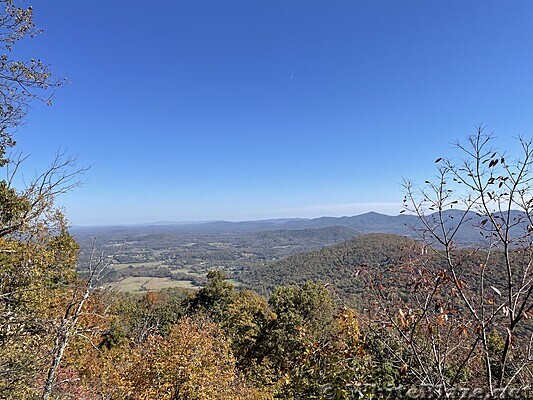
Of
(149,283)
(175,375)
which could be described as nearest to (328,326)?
(175,375)

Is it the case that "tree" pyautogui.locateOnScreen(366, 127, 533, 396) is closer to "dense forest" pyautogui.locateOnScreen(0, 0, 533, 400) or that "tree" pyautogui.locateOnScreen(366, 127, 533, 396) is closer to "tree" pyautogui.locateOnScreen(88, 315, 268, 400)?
"dense forest" pyautogui.locateOnScreen(0, 0, 533, 400)

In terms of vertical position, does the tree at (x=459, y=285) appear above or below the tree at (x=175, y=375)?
above

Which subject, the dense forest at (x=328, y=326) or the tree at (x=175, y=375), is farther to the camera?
the tree at (x=175, y=375)

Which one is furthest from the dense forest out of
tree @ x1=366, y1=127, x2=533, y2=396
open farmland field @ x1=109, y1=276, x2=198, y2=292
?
open farmland field @ x1=109, y1=276, x2=198, y2=292

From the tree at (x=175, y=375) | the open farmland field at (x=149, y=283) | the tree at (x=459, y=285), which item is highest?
the tree at (x=459, y=285)

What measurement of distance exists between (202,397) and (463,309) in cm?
722

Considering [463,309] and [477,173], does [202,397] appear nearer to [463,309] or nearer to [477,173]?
[463,309]

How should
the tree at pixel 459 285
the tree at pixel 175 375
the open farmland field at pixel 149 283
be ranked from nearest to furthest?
the tree at pixel 459 285
the tree at pixel 175 375
the open farmland field at pixel 149 283

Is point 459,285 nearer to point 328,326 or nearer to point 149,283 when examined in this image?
point 328,326

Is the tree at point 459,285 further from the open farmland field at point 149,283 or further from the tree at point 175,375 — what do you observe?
the open farmland field at point 149,283

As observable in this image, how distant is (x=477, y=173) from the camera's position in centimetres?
278

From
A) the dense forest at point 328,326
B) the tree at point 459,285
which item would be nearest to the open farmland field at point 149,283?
the dense forest at point 328,326

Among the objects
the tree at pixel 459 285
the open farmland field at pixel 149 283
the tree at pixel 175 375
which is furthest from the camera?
the open farmland field at pixel 149 283

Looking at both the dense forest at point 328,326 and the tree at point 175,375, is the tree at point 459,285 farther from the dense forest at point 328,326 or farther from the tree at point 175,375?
the tree at point 175,375
